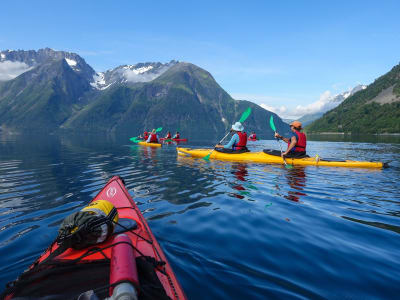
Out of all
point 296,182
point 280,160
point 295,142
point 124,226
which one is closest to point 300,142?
point 295,142

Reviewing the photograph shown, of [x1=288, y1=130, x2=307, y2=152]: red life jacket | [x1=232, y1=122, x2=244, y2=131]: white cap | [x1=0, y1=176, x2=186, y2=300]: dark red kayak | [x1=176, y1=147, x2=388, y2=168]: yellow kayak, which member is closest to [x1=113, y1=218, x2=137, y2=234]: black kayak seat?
[x1=0, y1=176, x2=186, y2=300]: dark red kayak

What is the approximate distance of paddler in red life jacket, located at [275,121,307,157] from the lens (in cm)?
1532

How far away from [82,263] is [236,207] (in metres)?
5.70

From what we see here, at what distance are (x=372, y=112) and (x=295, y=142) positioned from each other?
585 feet

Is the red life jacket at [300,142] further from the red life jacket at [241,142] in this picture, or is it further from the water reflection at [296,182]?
the red life jacket at [241,142]

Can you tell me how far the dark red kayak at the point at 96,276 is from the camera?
2.46 metres

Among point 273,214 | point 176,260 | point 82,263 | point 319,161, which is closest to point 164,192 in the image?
point 273,214

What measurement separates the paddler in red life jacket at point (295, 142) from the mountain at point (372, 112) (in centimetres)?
12751

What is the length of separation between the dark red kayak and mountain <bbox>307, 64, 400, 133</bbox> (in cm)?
14250

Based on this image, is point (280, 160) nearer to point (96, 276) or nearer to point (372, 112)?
point (96, 276)

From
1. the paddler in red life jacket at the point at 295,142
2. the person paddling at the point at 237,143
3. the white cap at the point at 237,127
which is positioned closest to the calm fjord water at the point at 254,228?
the paddler in red life jacket at the point at 295,142

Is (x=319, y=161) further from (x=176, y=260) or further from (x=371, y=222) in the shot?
(x=176, y=260)

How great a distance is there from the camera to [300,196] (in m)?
9.18

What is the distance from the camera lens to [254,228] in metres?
6.31
